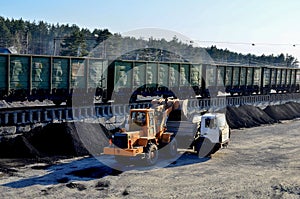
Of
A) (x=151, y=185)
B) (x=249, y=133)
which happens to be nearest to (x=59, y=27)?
(x=249, y=133)

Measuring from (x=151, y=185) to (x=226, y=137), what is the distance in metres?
5.97

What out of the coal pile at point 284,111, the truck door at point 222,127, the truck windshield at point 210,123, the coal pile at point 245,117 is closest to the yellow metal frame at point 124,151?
the truck windshield at point 210,123

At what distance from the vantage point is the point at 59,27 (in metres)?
→ 144

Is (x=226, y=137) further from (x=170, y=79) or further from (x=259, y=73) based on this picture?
(x=259, y=73)

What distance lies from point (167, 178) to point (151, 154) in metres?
1.64

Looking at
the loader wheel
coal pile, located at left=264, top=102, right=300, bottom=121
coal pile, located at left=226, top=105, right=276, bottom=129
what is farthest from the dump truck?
coal pile, located at left=264, top=102, right=300, bottom=121

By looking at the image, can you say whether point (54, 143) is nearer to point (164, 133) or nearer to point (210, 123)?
point (164, 133)

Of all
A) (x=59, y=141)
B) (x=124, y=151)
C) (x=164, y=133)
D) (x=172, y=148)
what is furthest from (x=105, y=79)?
(x=124, y=151)

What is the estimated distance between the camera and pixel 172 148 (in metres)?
15.7

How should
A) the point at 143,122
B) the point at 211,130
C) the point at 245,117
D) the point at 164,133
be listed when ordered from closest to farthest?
the point at 143,122, the point at 164,133, the point at 211,130, the point at 245,117

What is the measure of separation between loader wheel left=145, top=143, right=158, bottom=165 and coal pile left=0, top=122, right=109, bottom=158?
3109 millimetres

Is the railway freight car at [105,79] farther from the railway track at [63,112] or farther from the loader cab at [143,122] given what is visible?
the loader cab at [143,122]

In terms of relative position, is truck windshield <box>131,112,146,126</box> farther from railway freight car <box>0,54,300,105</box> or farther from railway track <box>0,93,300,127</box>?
railway freight car <box>0,54,300,105</box>

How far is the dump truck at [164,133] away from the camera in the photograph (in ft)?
44.5
